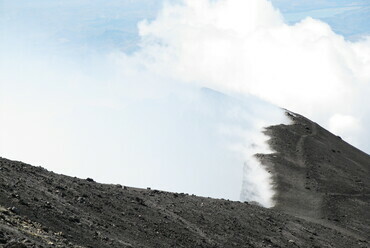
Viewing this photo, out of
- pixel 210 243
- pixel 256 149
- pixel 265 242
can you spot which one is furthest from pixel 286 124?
pixel 210 243

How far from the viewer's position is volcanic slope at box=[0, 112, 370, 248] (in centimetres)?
3091

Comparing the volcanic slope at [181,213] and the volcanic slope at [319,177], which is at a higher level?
the volcanic slope at [319,177]

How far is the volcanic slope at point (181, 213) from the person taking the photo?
30.9 meters

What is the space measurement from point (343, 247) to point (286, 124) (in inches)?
1656

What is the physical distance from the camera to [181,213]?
44625 millimetres

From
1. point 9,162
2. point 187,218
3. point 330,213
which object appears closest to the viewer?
point 9,162

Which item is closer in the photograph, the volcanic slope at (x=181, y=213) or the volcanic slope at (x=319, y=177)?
the volcanic slope at (x=181, y=213)

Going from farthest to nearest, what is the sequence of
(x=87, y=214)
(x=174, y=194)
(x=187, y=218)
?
1. (x=174, y=194)
2. (x=187, y=218)
3. (x=87, y=214)

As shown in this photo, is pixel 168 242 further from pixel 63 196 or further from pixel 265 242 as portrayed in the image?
pixel 265 242

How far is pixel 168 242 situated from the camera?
123ft

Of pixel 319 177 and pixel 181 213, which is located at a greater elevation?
pixel 319 177

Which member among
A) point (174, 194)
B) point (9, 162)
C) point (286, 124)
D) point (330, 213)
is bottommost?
point (9, 162)

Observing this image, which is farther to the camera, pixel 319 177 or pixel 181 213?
pixel 319 177

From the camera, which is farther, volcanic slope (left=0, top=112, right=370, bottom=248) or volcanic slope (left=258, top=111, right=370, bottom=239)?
volcanic slope (left=258, top=111, right=370, bottom=239)
